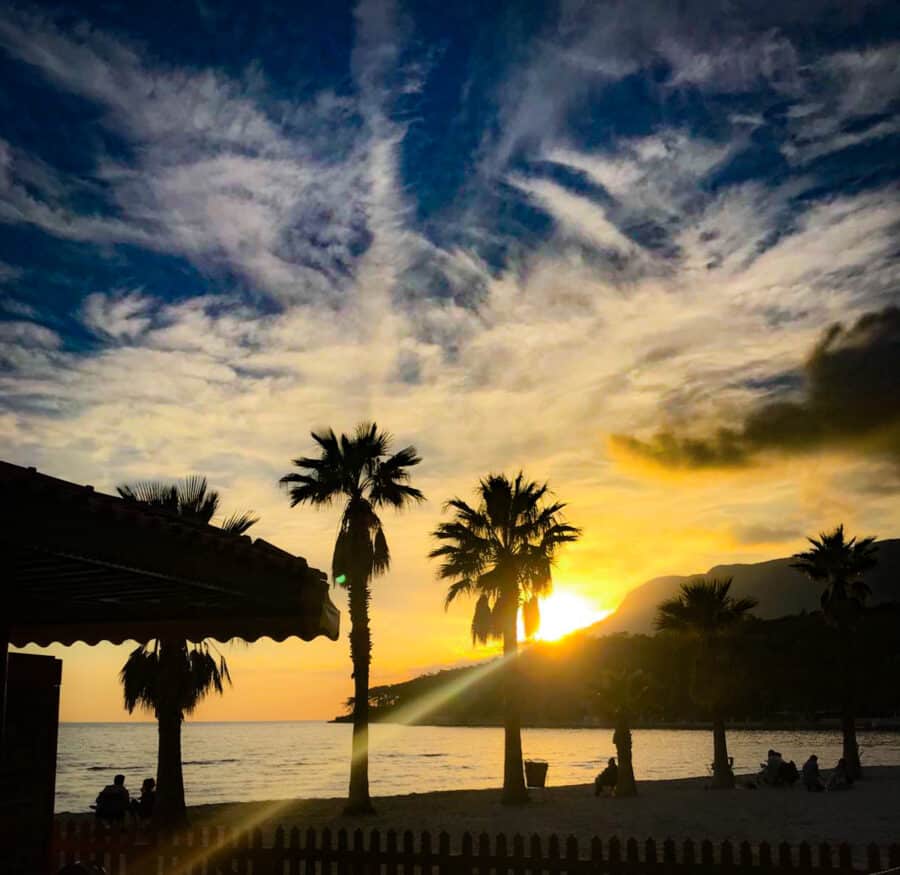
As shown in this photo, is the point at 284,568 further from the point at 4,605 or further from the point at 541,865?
the point at 541,865

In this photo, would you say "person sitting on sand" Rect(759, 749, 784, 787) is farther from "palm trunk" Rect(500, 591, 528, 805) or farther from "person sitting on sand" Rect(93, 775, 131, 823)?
"person sitting on sand" Rect(93, 775, 131, 823)

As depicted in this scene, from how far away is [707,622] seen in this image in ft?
133

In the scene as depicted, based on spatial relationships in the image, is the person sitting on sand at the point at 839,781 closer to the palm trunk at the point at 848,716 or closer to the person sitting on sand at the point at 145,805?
the palm trunk at the point at 848,716

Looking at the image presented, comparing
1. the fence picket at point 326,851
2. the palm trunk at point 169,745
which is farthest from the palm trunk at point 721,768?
the fence picket at point 326,851

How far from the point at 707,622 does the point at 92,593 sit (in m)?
36.1

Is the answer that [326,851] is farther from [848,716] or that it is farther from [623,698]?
[848,716]

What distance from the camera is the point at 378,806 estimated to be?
110 feet

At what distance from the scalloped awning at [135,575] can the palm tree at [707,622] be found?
33170 mm

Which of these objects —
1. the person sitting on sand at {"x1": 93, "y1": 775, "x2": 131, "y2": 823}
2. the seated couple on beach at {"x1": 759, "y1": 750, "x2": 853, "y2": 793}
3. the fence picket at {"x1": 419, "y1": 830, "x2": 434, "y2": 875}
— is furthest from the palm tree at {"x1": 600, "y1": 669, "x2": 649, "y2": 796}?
the fence picket at {"x1": 419, "y1": 830, "x2": 434, "y2": 875}

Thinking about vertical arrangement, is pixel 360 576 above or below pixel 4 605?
above

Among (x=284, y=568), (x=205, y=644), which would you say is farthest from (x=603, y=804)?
(x=284, y=568)

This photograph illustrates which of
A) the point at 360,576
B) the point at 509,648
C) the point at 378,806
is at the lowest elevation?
the point at 378,806

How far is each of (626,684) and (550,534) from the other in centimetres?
639

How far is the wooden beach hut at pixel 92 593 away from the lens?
5.07 meters
